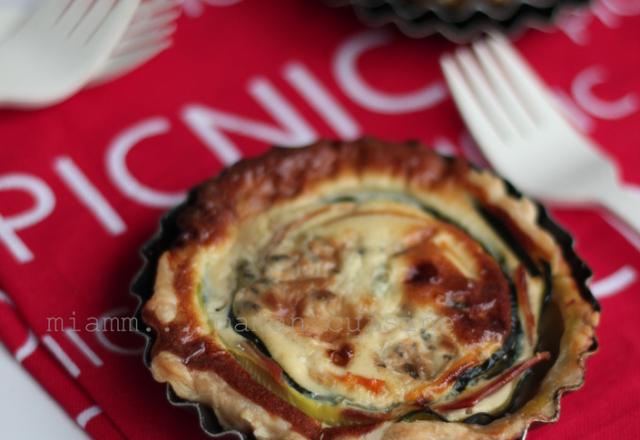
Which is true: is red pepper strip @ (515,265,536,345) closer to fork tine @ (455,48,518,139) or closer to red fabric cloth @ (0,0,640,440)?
red fabric cloth @ (0,0,640,440)

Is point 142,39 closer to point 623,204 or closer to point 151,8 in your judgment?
point 151,8

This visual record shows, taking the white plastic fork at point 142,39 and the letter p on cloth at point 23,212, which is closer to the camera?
the letter p on cloth at point 23,212

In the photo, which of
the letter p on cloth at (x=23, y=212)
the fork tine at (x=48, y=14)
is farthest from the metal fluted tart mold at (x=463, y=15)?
the letter p on cloth at (x=23, y=212)

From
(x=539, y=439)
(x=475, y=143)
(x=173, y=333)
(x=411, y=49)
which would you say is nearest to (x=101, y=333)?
(x=173, y=333)

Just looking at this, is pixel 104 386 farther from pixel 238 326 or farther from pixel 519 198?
pixel 519 198

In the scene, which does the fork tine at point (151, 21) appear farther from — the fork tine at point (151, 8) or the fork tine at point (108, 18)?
the fork tine at point (108, 18)

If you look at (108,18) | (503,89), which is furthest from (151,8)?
(503,89)
